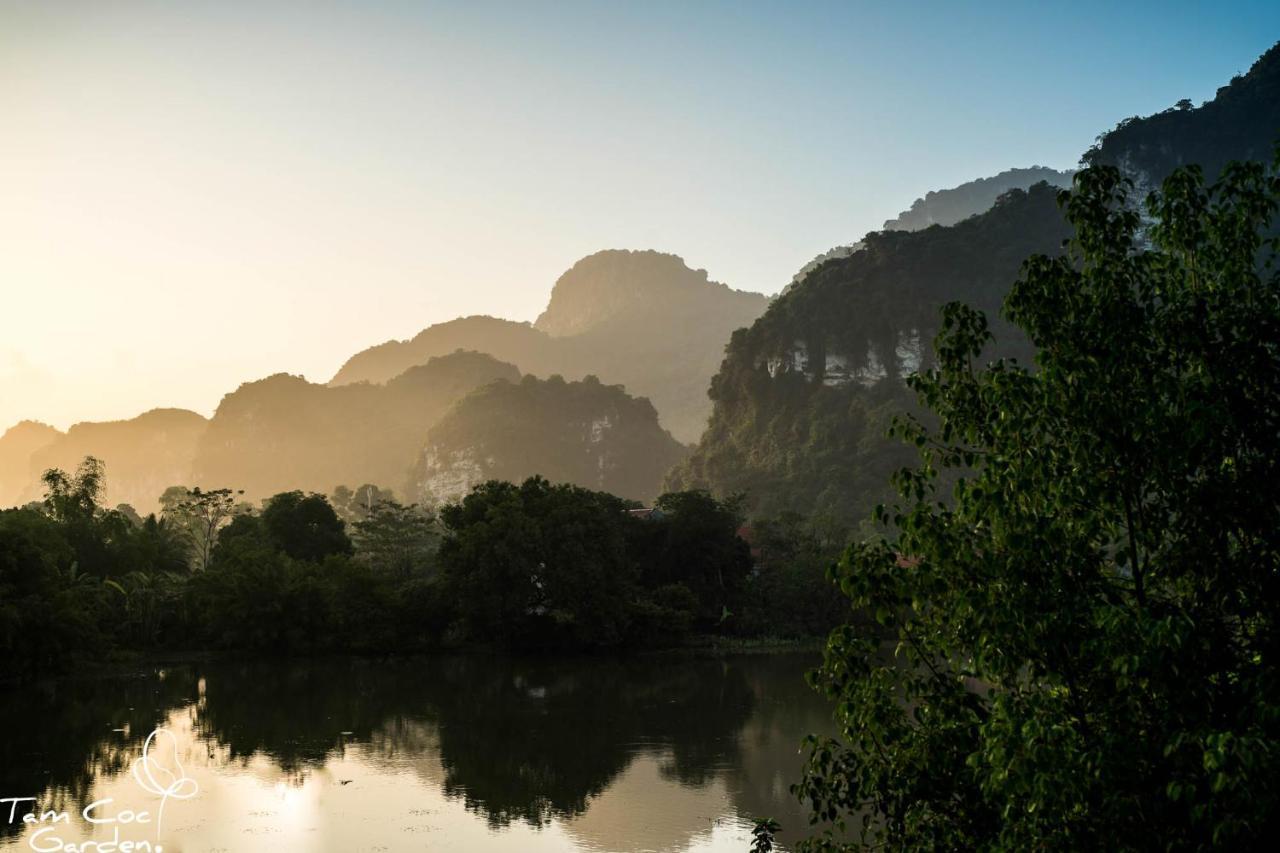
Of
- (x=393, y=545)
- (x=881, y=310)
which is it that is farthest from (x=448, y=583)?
(x=881, y=310)

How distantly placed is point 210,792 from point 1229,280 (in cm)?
1917

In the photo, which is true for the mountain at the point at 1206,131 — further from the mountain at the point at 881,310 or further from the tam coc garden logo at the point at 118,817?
the tam coc garden logo at the point at 118,817

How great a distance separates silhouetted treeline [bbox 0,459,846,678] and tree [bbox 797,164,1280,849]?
34.7 m

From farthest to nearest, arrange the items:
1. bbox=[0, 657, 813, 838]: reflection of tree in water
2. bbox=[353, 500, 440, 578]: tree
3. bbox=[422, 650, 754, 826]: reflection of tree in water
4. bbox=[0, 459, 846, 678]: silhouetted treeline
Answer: bbox=[353, 500, 440, 578]: tree → bbox=[0, 459, 846, 678]: silhouetted treeline → bbox=[0, 657, 813, 838]: reflection of tree in water → bbox=[422, 650, 754, 826]: reflection of tree in water

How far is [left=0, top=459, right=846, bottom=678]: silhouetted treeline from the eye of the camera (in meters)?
41.7

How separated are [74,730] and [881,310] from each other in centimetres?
9867

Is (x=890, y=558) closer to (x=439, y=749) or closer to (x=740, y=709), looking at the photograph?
(x=439, y=749)

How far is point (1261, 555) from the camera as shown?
6.12 metres

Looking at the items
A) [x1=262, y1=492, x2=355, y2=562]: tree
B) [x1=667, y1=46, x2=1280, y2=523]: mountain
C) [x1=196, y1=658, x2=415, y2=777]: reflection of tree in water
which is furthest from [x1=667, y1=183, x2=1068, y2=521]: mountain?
[x1=196, y1=658, x2=415, y2=777]: reflection of tree in water

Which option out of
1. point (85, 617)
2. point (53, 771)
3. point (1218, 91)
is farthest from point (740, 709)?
point (1218, 91)

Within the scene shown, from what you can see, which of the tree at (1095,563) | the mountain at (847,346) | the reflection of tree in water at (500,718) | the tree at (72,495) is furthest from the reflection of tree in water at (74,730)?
the mountain at (847,346)

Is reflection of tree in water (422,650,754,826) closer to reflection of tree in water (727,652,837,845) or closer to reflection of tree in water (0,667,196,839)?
reflection of tree in water (727,652,837,845)

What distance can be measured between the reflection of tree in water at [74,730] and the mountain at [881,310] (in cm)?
7488

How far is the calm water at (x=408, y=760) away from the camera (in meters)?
16.7
